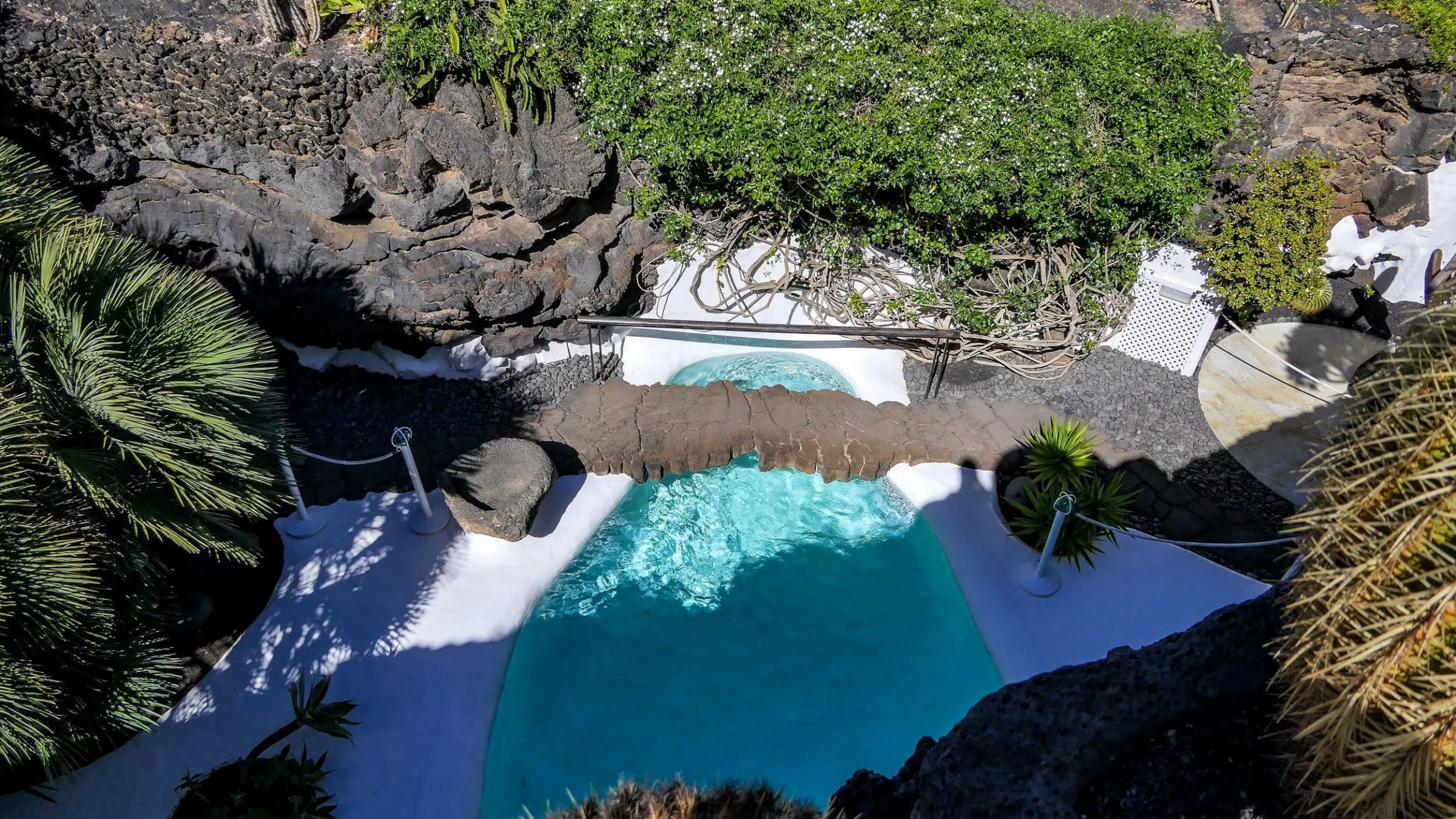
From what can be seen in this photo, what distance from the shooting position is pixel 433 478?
24.1 ft

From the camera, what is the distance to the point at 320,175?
24.6 feet

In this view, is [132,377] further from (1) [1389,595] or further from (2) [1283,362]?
(2) [1283,362]

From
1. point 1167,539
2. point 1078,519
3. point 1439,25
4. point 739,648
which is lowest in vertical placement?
point 739,648

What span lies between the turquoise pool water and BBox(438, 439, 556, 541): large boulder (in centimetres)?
63

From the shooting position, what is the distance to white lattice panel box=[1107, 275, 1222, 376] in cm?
838

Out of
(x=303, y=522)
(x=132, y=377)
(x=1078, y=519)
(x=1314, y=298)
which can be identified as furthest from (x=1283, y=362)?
(x=132, y=377)

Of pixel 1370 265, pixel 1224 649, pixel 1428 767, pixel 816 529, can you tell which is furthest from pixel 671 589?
pixel 1370 265

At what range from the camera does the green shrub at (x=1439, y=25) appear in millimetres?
7766

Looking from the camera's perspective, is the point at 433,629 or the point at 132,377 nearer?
the point at 132,377

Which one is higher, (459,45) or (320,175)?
(459,45)

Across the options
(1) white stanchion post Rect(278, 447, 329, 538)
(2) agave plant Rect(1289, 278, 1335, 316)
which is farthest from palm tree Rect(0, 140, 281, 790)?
(2) agave plant Rect(1289, 278, 1335, 316)

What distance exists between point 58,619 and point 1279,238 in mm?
9680

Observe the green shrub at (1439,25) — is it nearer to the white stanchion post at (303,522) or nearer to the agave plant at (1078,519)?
the agave plant at (1078,519)

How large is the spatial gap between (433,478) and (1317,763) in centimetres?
646
